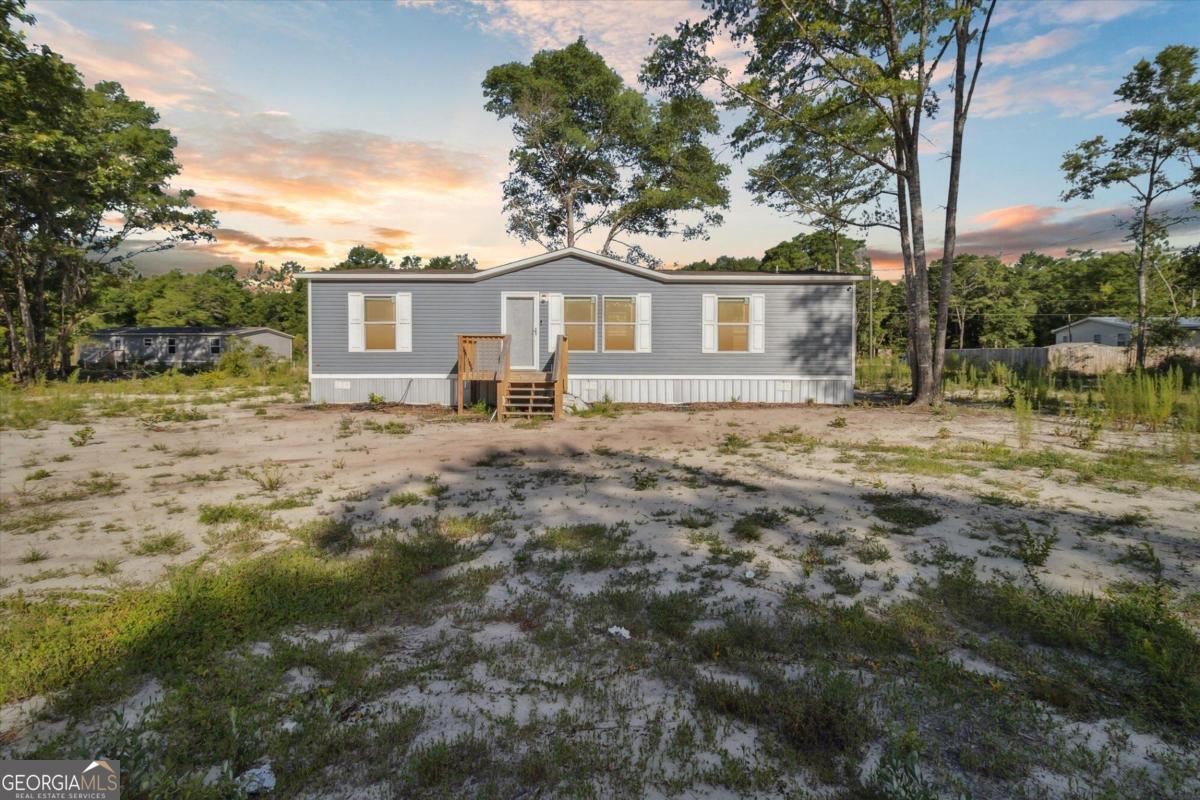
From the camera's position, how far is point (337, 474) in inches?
295

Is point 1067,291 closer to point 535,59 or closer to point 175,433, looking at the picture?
point 535,59

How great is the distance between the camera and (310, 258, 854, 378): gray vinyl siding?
15.2 meters

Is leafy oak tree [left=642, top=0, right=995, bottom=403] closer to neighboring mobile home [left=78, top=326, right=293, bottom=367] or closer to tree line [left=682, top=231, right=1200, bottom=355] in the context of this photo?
tree line [left=682, top=231, right=1200, bottom=355]

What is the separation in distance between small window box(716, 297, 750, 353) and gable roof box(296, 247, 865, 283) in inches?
25.3

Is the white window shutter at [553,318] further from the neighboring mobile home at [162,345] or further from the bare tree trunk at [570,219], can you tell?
the neighboring mobile home at [162,345]

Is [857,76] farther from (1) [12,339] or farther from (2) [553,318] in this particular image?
(1) [12,339]

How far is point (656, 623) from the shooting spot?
138 inches

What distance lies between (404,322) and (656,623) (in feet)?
44.2

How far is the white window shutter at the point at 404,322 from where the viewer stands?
15125 mm

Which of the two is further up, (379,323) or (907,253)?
(907,253)

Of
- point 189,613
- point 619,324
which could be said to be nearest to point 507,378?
point 619,324

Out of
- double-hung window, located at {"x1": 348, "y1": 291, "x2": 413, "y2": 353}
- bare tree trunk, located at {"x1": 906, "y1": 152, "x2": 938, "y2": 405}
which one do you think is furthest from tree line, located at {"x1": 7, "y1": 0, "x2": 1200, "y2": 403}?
double-hung window, located at {"x1": 348, "y1": 291, "x2": 413, "y2": 353}

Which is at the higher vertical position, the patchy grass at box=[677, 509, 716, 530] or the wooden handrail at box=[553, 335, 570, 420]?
the wooden handrail at box=[553, 335, 570, 420]

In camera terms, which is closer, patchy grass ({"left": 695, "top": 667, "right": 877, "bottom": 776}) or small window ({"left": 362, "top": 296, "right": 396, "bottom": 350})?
patchy grass ({"left": 695, "top": 667, "right": 877, "bottom": 776})
